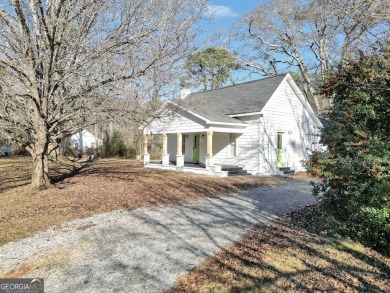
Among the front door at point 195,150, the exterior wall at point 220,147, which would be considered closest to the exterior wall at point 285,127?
the exterior wall at point 220,147

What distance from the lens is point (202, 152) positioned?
19078 millimetres

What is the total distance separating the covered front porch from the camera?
1540 cm

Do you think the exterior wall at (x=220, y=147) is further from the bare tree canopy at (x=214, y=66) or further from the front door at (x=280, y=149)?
the bare tree canopy at (x=214, y=66)

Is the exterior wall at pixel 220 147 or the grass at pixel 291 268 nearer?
the grass at pixel 291 268

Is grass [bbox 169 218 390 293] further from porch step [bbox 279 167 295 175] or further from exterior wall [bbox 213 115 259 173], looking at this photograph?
porch step [bbox 279 167 295 175]

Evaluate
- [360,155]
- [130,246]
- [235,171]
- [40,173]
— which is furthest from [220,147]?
[360,155]

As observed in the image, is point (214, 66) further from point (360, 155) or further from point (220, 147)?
point (360, 155)

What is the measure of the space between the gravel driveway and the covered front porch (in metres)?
7.41

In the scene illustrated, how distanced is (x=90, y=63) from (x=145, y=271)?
678 cm

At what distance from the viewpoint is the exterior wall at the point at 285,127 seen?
1594 centimetres

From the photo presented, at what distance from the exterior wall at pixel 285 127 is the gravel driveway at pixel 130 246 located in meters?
8.26

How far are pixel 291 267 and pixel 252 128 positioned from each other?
1242cm

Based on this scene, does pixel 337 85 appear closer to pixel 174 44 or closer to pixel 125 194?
pixel 174 44

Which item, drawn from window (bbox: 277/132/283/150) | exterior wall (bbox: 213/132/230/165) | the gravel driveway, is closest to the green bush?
the gravel driveway
